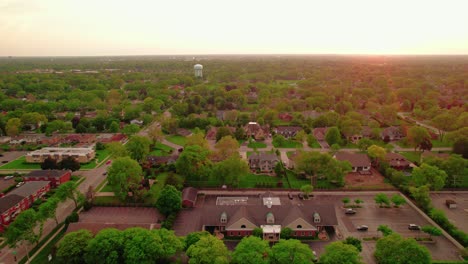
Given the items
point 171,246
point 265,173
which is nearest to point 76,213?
point 171,246

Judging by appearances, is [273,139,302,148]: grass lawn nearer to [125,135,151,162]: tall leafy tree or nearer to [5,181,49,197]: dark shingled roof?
[125,135,151,162]: tall leafy tree

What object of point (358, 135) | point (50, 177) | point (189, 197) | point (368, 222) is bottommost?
point (368, 222)

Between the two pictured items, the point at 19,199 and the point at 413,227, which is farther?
the point at 19,199

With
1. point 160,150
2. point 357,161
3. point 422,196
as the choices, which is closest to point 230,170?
point 357,161

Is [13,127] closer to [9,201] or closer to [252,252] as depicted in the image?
[9,201]

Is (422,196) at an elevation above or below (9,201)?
below

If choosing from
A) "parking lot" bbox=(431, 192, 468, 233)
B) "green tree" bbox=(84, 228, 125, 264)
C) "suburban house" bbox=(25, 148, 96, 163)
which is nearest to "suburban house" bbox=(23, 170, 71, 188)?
"suburban house" bbox=(25, 148, 96, 163)

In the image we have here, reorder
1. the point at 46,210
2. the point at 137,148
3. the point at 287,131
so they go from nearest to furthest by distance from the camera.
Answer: the point at 46,210 → the point at 137,148 → the point at 287,131

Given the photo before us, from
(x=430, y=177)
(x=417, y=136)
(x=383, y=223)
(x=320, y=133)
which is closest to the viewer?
(x=383, y=223)
